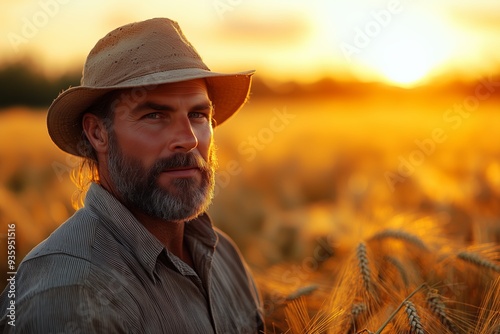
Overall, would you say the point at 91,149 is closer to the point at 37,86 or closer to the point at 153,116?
the point at 153,116

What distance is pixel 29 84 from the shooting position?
9664mm

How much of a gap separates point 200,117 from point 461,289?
56.6 inches

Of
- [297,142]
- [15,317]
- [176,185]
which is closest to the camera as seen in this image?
[15,317]

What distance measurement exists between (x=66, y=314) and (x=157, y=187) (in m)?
0.64

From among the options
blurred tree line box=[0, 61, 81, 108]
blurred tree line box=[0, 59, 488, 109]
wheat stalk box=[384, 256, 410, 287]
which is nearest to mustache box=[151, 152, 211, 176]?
wheat stalk box=[384, 256, 410, 287]

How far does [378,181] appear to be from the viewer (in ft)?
22.4

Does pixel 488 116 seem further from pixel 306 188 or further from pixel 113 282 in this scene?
pixel 113 282

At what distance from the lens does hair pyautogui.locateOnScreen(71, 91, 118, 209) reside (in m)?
2.69

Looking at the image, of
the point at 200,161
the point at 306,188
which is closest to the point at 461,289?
the point at 200,161

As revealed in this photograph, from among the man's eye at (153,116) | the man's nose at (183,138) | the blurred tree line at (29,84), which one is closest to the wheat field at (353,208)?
the man's nose at (183,138)

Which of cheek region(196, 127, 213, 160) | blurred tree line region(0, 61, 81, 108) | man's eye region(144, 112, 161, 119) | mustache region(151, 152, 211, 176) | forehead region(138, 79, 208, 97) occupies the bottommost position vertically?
mustache region(151, 152, 211, 176)

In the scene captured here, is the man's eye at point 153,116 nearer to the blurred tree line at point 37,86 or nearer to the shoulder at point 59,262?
the shoulder at point 59,262

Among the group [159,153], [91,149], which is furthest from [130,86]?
[91,149]

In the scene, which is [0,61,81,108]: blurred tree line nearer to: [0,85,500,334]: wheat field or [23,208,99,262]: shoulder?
[0,85,500,334]: wheat field
